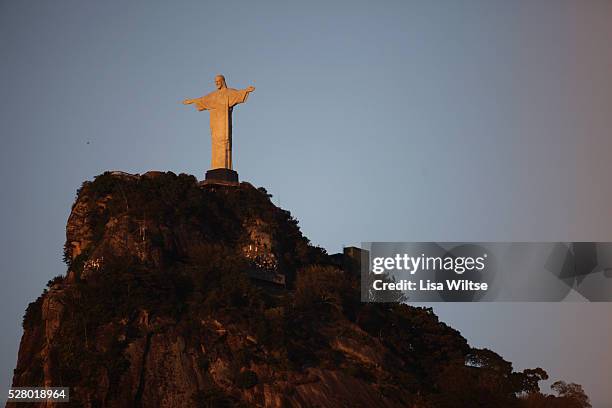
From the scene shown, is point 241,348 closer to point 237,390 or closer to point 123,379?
point 237,390

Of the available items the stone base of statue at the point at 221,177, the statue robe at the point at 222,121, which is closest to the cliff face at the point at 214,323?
the stone base of statue at the point at 221,177

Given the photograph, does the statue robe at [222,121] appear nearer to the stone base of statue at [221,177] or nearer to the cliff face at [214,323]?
the stone base of statue at [221,177]

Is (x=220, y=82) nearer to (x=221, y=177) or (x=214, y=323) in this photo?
(x=221, y=177)

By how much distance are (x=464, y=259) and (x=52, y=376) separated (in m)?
26.1

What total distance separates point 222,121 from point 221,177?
12.5 ft

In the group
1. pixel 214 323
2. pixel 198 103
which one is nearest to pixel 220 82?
pixel 198 103

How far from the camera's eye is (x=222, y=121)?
71250 mm

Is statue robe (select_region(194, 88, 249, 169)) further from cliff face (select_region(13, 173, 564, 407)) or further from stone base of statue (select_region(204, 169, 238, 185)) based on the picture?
cliff face (select_region(13, 173, 564, 407))

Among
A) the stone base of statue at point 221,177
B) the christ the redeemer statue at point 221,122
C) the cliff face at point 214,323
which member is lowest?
the cliff face at point 214,323

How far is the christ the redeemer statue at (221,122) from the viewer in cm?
7100

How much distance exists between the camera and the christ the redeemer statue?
71000mm

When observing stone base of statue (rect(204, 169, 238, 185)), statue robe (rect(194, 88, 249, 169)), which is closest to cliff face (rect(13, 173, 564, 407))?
stone base of statue (rect(204, 169, 238, 185))

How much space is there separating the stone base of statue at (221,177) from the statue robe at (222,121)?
331 millimetres

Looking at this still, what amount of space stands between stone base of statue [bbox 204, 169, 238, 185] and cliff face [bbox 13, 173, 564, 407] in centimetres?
58
